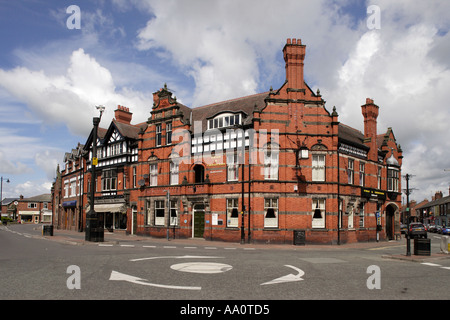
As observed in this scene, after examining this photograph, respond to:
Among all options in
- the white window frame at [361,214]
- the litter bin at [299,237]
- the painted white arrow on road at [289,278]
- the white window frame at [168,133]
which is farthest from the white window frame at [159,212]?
the painted white arrow on road at [289,278]

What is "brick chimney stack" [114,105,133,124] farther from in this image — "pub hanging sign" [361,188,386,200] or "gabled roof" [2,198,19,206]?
"gabled roof" [2,198,19,206]

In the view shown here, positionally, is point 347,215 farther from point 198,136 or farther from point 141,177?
point 141,177

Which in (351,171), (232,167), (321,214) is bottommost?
(321,214)

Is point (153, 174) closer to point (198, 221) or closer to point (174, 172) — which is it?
point (174, 172)

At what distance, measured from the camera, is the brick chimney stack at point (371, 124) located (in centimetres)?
3334

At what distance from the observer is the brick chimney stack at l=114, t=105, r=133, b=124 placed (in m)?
41.9

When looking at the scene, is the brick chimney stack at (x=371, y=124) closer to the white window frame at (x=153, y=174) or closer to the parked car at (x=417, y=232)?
the parked car at (x=417, y=232)

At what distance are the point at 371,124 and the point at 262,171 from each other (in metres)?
13.5

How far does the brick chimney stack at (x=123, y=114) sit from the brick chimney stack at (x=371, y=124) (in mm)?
25617

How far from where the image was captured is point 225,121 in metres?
29.2

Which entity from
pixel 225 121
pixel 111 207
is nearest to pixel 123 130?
pixel 111 207

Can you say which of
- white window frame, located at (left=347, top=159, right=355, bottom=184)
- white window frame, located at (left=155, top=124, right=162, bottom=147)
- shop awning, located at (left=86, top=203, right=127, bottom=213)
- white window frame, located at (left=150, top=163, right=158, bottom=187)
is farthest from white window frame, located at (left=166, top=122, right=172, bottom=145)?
white window frame, located at (left=347, top=159, right=355, bottom=184)
